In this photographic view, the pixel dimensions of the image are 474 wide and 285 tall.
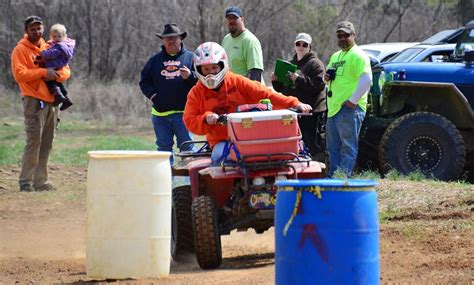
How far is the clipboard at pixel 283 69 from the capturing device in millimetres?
13078

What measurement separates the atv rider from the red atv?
0.43m

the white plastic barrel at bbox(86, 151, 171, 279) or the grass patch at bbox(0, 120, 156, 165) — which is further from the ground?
the white plastic barrel at bbox(86, 151, 171, 279)

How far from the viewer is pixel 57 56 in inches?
575

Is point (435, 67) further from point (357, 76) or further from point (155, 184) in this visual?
point (155, 184)

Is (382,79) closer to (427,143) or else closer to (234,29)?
(427,143)

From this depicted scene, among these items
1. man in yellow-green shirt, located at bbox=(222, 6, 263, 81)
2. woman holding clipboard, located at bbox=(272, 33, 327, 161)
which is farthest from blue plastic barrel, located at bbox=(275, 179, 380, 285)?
woman holding clipboard, located at bbox=(272, 33, 327, 161)

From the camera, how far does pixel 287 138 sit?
8.67 metres

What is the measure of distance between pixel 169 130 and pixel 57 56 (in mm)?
2856

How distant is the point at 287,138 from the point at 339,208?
2846mm

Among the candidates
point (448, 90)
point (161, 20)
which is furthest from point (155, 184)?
point (161, 20)

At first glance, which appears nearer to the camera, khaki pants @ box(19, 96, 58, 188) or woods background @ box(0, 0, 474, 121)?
khaki pants @ box(19, 96, 58, 188)

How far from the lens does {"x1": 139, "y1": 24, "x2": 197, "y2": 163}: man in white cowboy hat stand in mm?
12375

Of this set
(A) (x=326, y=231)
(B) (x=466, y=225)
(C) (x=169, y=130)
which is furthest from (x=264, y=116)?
(C) (x=169, y=130)

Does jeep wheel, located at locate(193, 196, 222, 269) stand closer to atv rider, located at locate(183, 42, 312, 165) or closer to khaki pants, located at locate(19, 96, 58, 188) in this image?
atv rider, located at locate(183, 42, 312, 165)
